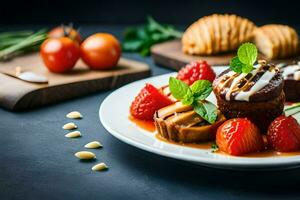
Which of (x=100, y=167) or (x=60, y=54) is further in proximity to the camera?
(x=60, y=54)

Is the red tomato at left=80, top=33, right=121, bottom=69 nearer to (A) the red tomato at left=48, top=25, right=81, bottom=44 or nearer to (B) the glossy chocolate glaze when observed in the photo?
(A) the red tomato at left=48, top=25, right=81, bottom=44

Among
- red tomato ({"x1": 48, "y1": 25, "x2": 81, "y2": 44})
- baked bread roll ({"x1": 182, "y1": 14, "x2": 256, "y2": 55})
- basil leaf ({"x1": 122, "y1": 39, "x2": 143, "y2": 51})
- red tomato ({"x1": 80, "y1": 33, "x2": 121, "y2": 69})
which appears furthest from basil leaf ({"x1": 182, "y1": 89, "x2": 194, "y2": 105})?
basil leaf ({"x1": 122, "y1": 39, "x2": 143, "y2": 51})

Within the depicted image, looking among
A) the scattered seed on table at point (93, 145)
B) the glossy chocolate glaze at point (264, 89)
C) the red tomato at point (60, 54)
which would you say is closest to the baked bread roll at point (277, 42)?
the red tomato at point (60, 54)

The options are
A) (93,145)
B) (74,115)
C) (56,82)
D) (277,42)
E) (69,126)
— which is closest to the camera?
(93,145)

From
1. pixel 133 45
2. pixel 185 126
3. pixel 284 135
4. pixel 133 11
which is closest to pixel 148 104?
pixel 185 126

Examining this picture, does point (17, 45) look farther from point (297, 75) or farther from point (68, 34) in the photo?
point (297, 75)

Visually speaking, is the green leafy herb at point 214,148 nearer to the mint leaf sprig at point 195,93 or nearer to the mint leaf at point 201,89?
the mint leaf sprig at point 195,93
